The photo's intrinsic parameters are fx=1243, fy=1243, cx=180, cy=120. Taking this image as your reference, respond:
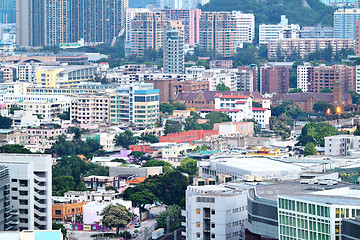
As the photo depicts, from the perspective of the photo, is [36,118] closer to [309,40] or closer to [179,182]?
[179,182]

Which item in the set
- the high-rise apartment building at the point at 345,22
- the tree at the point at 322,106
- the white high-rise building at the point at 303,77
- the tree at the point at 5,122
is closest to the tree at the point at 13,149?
the tree at the point at 5,122

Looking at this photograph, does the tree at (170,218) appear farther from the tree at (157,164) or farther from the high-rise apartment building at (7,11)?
the high-rise apartment building at (7,11)

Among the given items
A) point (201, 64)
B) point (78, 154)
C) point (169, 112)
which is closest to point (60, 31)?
point (201, 64)

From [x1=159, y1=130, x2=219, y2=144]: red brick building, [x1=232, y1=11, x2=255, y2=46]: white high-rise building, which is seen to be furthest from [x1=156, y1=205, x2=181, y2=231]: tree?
[x1=232, y1=11, x2=255, y2=46]: white high-rise building

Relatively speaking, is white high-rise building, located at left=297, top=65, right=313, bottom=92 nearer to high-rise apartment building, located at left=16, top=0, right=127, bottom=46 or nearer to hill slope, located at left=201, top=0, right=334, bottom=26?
high-rise apartment building, located at left=16, top=0, right=127, bottom=46

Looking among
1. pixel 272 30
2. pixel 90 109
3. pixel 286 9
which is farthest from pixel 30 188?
pixel 286 9

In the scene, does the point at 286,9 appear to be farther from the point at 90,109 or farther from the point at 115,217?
the point at 115,217
